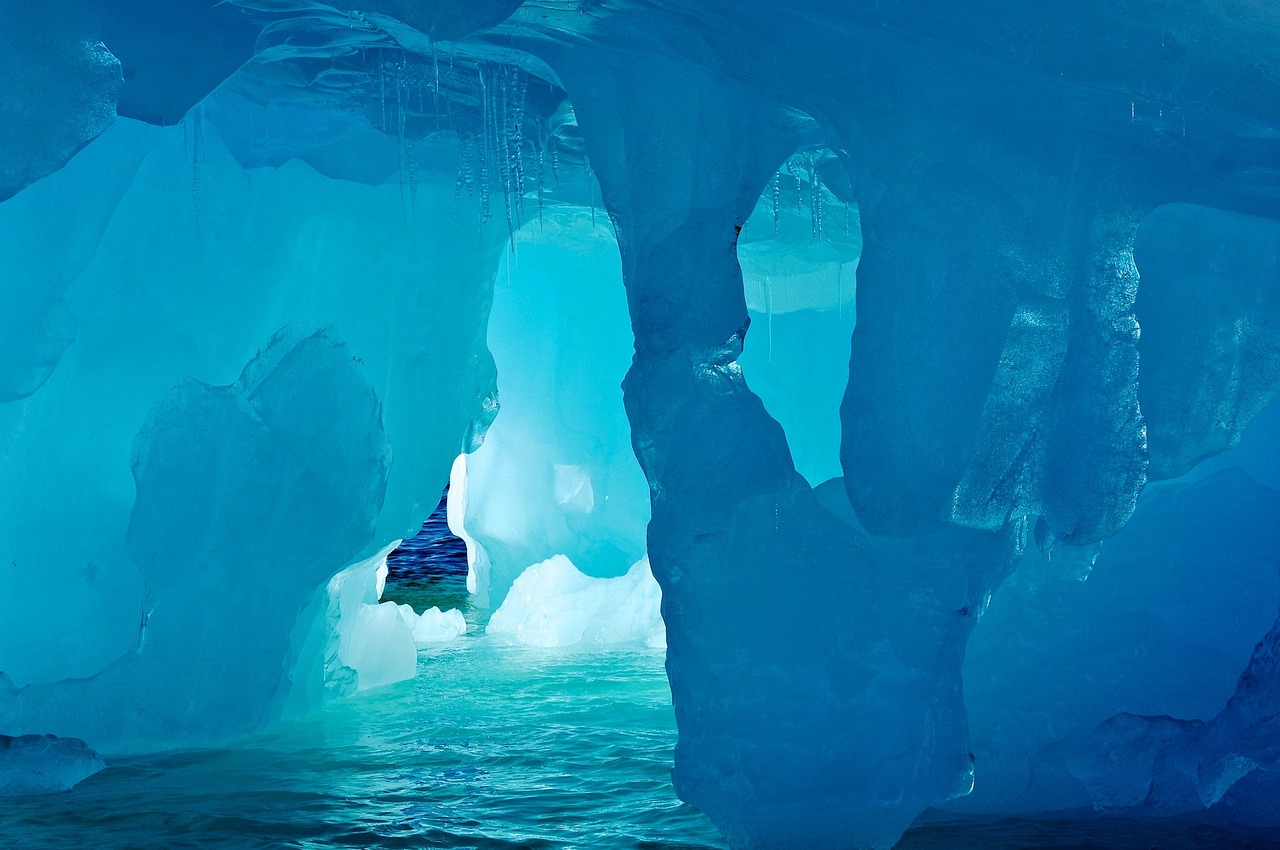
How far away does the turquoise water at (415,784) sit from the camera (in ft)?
13.4

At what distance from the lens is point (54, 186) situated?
17.5 ft

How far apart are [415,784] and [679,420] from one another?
2013 millimetres

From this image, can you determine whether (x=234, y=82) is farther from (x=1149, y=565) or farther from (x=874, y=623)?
(x=1149, y=565)

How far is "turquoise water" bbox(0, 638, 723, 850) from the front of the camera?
408cm

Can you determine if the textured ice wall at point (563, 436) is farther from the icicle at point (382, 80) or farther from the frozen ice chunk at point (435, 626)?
the icicle at point (382, 80)

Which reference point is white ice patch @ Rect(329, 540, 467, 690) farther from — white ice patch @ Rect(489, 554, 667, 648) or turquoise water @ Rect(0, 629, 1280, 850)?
white ice patch @ Rect(489, 554, 667, 648)

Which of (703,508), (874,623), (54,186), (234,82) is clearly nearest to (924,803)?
(874,623)

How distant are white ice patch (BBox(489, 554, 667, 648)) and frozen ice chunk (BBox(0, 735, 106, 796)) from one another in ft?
13.9

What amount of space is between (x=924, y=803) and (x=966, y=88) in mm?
2185

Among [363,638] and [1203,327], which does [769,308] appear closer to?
[363,638]

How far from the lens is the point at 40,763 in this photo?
451cm

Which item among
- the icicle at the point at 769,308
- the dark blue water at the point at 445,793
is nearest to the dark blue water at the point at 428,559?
the icicle at the point at 769,308

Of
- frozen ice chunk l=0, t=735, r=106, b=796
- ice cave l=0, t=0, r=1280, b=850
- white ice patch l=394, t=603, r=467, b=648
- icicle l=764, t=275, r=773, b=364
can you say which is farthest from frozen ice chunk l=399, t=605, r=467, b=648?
frozen ice chunk l=0, t=735, r=106, b=796

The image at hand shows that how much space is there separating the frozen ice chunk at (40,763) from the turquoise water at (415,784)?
0.24 ft
